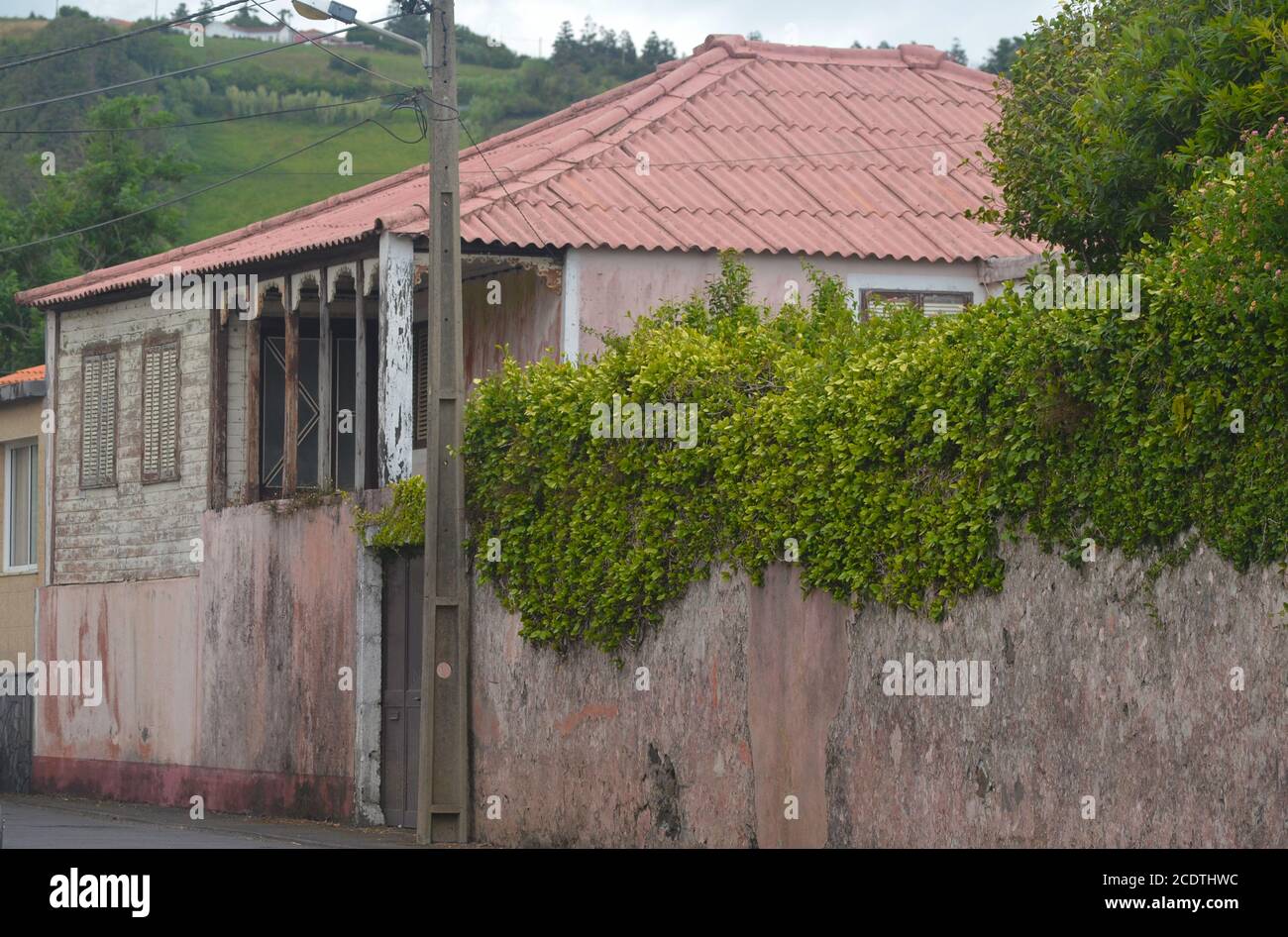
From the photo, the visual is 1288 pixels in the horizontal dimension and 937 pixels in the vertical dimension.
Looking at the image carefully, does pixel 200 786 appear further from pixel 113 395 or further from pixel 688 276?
pixel 688 276

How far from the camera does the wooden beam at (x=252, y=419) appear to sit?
71.3 ft

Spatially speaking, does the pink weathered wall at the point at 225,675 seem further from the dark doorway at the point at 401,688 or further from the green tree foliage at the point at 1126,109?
the green tree foliage at the point at 1126,109

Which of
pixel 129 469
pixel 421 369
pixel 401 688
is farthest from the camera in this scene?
pixel 129 469

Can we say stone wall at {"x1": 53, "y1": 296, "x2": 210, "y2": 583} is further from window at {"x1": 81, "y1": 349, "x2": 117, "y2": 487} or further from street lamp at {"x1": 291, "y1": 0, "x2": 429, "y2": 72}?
street lamp at {"x1": 291, "y1": 0, "x2": 429, "y2": 72}

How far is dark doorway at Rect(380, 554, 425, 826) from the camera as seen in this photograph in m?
17.7

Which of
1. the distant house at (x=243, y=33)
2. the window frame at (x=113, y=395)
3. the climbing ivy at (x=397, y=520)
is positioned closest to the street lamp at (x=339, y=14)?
the climbing ivy at (x=397, y=520)

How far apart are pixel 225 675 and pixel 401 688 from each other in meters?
3.50

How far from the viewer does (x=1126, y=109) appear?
12.0m

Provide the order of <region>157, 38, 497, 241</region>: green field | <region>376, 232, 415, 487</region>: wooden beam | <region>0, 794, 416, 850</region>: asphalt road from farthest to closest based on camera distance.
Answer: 1. <region>157, 38, 497, 241</region>: green field
2. <region>376, 232, 415, 487</region>: wooden beam
3. <region>0, 794, 416, 850</region>: asphalt road

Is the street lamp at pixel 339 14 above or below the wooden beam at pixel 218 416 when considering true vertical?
above

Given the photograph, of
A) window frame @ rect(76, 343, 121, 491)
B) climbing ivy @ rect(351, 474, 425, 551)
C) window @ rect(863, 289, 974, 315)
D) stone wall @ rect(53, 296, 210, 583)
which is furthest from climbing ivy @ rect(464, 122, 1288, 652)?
window frame @ rect(76, 343, 121, 491)

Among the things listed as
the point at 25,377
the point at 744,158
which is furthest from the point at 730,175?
the point at 25,377

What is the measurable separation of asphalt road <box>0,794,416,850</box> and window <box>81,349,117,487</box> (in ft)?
A: 13.3

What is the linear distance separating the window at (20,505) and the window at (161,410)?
163 inches
